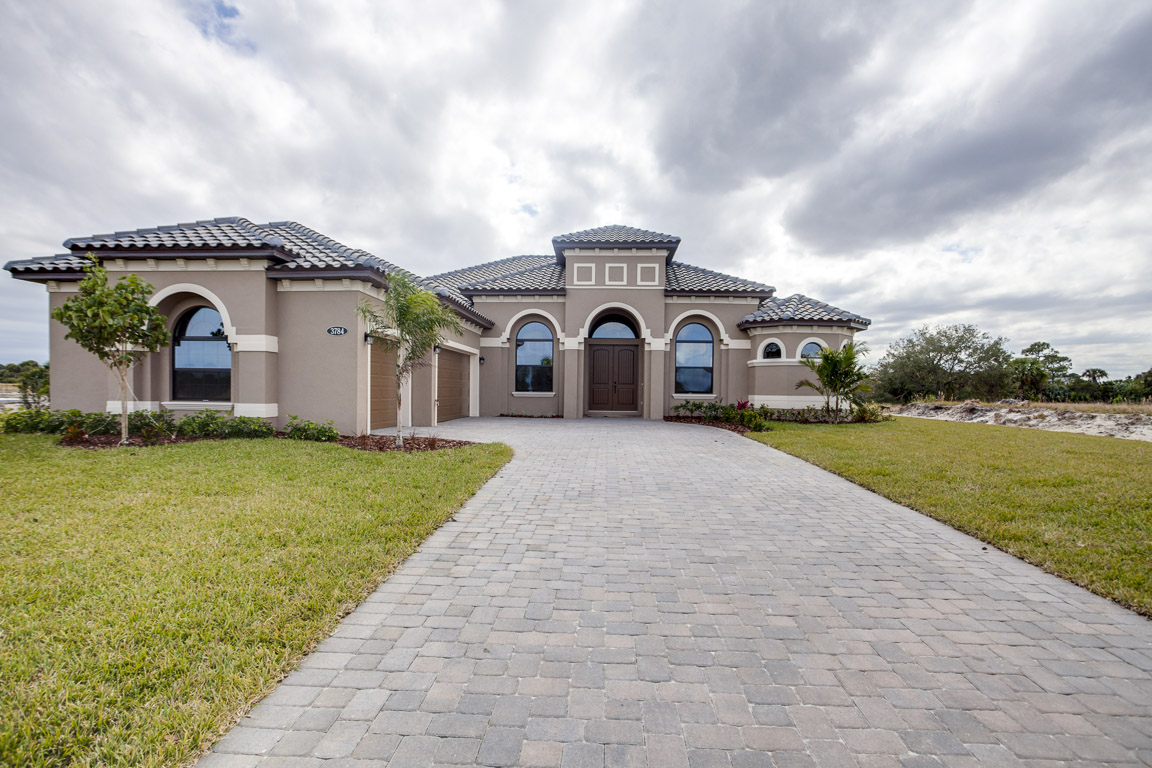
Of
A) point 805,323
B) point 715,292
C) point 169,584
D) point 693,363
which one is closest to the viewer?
point 169,584

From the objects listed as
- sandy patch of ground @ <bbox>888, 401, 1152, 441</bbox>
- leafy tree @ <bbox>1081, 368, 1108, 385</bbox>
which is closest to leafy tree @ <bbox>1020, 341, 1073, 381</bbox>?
leafy tree @ <bbox>1081, 368, 1108, 385</bbox>

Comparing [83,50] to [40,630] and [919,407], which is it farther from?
[919,407]

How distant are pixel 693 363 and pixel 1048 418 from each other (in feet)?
40.4

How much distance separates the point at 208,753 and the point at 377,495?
3.68 meters

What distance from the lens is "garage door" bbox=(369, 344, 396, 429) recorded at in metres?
11.1

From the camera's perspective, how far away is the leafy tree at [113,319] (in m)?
8.31

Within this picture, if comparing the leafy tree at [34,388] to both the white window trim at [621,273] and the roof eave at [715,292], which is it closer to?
the white window trim at [621,273]

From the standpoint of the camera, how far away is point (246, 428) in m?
9.55

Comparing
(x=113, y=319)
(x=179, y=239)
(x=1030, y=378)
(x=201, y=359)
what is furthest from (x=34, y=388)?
(x=1030, y=378)

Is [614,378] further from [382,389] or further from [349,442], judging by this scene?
[349,442]

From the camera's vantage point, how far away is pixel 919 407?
21.6m

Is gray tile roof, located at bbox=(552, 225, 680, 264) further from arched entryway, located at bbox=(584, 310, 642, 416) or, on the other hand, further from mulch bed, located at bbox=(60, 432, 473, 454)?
mulch bed, located at bbox=(60, 432, 473, 454)

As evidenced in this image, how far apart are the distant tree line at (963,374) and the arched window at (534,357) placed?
2276 centimetres

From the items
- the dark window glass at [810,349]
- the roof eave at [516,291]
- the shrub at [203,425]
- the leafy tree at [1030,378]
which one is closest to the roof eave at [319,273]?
the shrub at [203,425]
